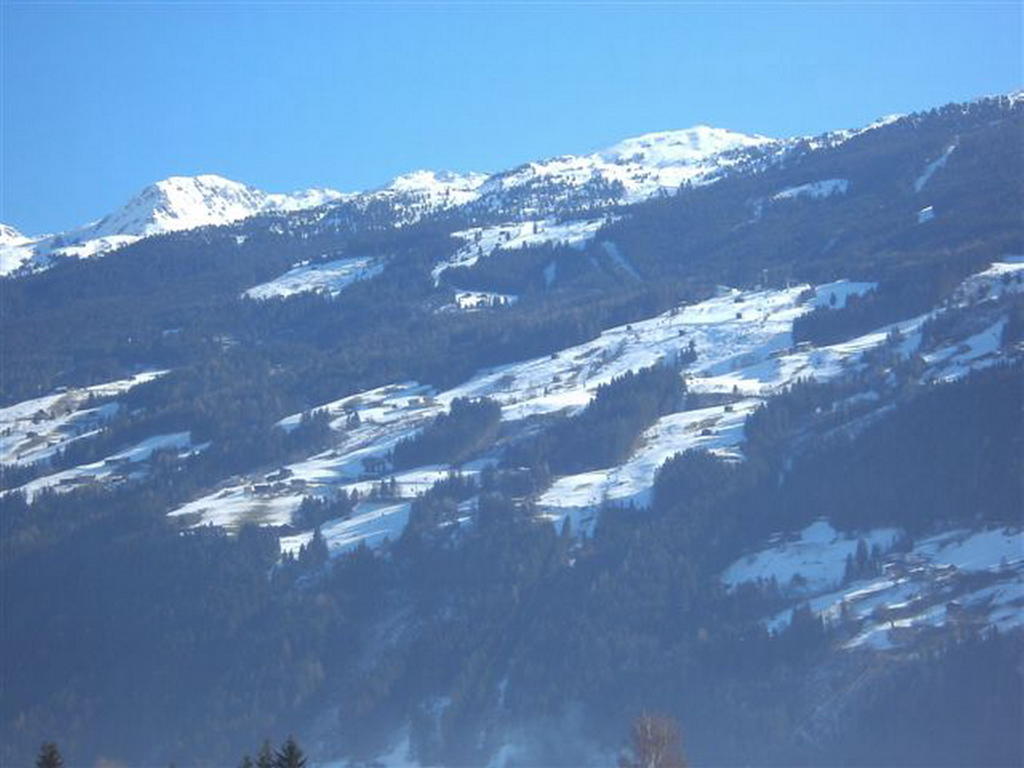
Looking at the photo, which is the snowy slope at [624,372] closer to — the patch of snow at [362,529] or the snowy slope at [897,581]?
the patch of snow at [362,529]

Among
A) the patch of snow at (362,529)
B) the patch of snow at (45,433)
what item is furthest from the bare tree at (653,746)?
the patch of snow at (45,433)

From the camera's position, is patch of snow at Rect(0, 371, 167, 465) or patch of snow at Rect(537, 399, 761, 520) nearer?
patch of snow at Rect(537, 399, 761, 520)

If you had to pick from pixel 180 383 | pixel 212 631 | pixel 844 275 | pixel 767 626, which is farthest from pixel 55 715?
pixel 844 275

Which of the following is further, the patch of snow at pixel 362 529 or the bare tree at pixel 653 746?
the patch of snow at pixel 362 529

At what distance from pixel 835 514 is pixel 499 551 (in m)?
24.1

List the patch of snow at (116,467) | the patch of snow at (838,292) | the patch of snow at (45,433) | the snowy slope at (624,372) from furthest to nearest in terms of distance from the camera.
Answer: the patch of snow at (45,433) → the patch of snow at (838,292) → the patch of snow at (116,467) → the snowy slope at (624,372)

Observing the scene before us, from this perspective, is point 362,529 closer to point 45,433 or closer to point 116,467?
point 116,467

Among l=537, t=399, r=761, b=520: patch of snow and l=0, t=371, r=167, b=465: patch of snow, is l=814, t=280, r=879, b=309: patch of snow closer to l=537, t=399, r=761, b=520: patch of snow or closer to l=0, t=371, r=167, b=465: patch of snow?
l=537, t=399, r=761, b=520: patch of snow

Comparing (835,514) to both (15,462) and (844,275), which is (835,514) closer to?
(844,275)

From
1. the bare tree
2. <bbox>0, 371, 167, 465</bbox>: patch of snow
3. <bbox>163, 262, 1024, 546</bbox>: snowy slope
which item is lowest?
the bare tree

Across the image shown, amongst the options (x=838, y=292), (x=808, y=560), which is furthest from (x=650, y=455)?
(x=838, y=292)

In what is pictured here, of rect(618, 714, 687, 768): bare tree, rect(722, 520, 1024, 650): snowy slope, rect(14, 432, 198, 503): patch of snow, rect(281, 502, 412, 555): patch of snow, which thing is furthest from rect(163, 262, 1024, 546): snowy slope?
rect(618, 714, 687, 768): bare tree

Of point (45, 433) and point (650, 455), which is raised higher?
point (45, 433)

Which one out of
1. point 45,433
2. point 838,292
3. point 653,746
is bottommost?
point 653,746
